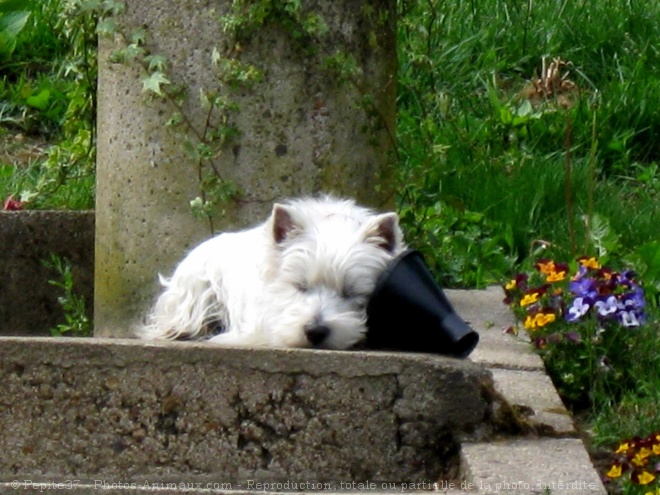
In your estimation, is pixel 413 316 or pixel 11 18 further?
pixel 11 18

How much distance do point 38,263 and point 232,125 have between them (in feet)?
4.01

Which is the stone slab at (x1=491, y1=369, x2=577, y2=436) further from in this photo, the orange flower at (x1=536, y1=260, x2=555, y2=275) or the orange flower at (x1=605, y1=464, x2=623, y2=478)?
the orange flower at (x1=536, y1=260, x2=555, y2=275)

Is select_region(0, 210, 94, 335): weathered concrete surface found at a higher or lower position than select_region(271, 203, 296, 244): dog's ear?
lower

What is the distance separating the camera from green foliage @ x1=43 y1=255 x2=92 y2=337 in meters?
5.10

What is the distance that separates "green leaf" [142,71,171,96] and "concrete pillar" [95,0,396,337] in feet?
0.25

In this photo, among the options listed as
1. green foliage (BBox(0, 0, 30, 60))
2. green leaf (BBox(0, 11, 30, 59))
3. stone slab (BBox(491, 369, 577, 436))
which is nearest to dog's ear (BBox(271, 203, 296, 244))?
stone slab (BBox(491, 369, 577, 436))

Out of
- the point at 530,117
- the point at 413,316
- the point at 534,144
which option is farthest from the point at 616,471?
the point at 530,117

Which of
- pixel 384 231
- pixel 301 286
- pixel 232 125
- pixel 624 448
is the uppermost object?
pixel 232 125

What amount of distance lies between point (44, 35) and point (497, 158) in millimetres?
3164

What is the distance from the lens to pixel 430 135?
6770mm

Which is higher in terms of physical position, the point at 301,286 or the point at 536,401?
the point at 301,286

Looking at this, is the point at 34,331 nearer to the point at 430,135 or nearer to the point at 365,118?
the point at 365,118

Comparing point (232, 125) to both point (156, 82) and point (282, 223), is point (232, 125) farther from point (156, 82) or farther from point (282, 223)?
point (282, 223)

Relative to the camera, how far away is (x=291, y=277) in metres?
4.33
